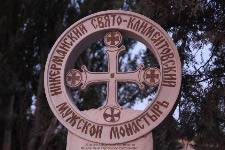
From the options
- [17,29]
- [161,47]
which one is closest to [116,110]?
[161,47]

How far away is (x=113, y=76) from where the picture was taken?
5.14 m

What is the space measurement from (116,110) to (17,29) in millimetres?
8079

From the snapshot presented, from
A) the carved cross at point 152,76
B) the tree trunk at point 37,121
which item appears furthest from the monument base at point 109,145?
the tree trunk at point 37,121

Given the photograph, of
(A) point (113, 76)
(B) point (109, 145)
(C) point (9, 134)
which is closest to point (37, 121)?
(C) point (9, 134)

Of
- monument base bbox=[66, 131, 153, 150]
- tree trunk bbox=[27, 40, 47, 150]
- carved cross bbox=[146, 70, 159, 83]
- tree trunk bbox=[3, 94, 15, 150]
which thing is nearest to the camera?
monument base bbox=[66, 131, 153, 150]

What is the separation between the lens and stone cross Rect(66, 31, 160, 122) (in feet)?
16.2

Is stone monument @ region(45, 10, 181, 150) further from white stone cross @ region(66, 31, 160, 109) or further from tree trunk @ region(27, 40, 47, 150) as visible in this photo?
tree trunk @ region(27, 40, 47, 150)

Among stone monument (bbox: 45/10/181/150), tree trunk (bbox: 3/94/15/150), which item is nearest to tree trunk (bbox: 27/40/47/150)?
tree trunk (bbox: 3/94/15/150)

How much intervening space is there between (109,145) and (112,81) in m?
0.99

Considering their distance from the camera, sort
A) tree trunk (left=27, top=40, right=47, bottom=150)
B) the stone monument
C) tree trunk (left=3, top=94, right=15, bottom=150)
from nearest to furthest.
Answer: the stone monument, tree trunk (left=3, top=94, right=15, bottom=150), tree trunk (left=27, top=40, right=47, bottom=150)

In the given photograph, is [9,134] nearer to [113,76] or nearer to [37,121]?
[37,121]

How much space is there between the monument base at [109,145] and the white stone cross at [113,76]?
23.1 inches

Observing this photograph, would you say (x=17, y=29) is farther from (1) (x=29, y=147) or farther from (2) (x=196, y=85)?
(2) (x=196, y=85)

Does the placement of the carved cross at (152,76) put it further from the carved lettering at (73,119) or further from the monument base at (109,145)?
the carved lettering at (73,119)
